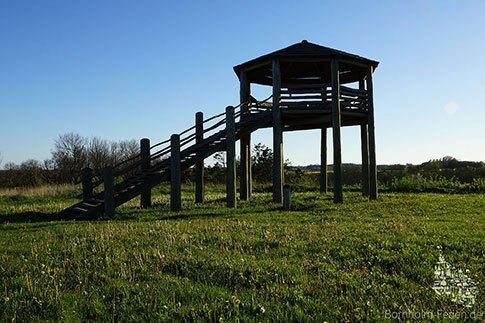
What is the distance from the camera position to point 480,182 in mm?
21344

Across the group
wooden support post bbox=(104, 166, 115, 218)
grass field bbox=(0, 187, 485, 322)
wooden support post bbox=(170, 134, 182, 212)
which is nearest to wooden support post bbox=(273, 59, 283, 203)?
wooden support post bbox=(170, 134, 182, 212)

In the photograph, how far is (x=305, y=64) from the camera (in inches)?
745

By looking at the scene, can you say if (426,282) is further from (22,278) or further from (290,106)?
(290,106)

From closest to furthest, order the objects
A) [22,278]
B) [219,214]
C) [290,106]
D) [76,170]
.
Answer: [22,278] < [219,214] < [290,106] < [76,170]

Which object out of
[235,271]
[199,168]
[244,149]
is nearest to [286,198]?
[199,168]

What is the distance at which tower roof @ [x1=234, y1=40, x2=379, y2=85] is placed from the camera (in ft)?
50.6

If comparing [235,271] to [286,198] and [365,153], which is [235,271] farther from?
[365,153]

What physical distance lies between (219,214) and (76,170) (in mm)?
29564

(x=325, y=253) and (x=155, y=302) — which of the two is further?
(x=325, y=253)

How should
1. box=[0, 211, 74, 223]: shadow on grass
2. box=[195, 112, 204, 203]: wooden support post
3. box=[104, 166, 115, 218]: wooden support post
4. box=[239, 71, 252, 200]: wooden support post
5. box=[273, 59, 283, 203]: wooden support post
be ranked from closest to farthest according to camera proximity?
box=[0, 211, 74, 223]: shadow on grass < box=[104, 166, 115, 218]: wooden support post < box=[273, 59, 283, 203]: wooden support post < box=[195, 112, 204, 203]: wooden support post < box=[239, 71, 252, 200]: wooden support post

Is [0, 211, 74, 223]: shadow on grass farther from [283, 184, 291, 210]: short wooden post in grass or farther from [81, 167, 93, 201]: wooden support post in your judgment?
[283, 184, 291, 210]: short wooden post in grass

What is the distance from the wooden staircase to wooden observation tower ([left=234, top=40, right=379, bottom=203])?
111cm

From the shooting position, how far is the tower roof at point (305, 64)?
15414 mm

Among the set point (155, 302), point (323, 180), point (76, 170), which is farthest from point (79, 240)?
point (76, 170)
